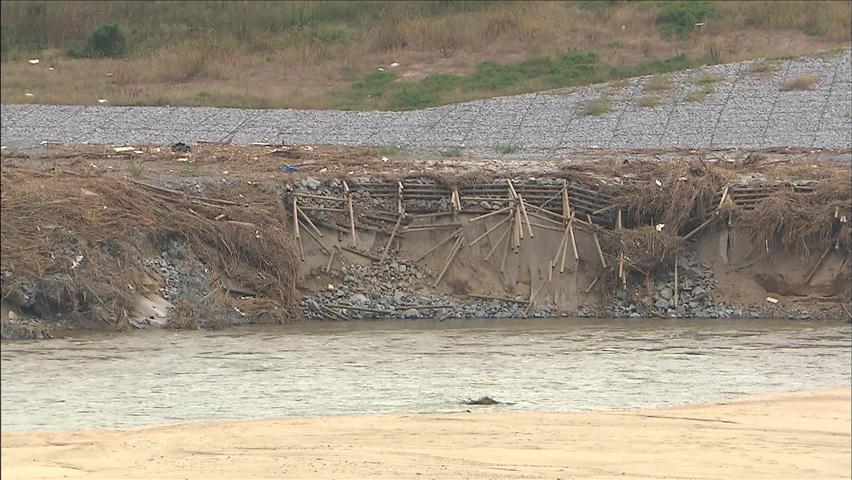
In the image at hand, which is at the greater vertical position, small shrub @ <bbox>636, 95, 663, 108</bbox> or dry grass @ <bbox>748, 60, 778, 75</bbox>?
dry grass @ <bbox>748, 60, 778, 75</bbox>

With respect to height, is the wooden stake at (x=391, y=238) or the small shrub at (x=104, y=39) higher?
the small shrub at (x=104, y=39)

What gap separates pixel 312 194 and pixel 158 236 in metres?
2.39

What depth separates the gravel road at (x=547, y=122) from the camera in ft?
70.7

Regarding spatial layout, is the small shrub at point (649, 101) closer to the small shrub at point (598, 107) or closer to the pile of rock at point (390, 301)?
the small shrub at point (598, 107)

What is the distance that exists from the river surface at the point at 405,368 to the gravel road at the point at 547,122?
5.32 meters

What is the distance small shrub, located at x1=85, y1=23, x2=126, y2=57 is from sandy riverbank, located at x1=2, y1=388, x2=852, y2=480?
3.09 m

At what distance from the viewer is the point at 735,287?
1798 cm

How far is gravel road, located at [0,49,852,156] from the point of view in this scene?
2156cm

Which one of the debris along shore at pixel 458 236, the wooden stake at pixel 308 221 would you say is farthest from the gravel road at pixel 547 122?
the wooden stake at pixel 308 221

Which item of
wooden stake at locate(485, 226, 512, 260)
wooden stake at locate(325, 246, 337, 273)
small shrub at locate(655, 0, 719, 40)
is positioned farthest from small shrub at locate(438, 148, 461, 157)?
small shrub at locate(655, 0, 719, 40)

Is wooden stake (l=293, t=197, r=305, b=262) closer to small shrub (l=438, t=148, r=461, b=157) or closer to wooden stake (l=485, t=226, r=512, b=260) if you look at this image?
wooden stake (l=485, t=226, r=512, b=260)

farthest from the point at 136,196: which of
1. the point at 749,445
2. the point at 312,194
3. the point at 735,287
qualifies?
the point at 749,445

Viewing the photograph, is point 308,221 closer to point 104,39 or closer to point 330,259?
point 330,259

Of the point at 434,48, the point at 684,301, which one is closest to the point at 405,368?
the point at 684,301
